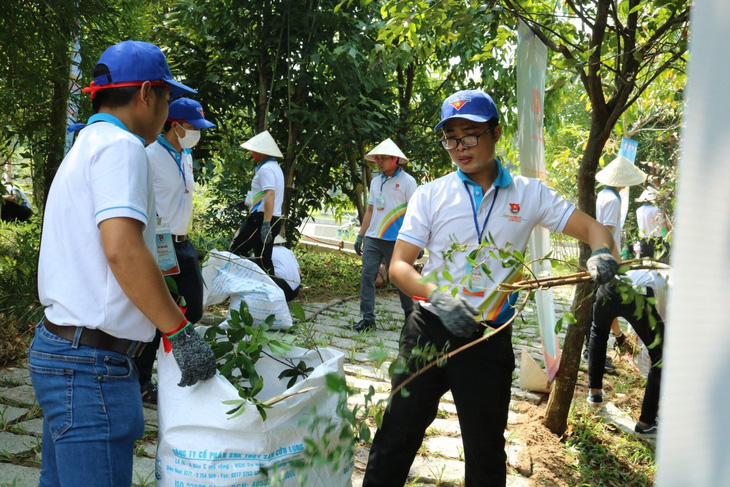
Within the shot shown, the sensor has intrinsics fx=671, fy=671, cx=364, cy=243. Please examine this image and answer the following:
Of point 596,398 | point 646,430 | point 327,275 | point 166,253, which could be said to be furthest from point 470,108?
point 327,275

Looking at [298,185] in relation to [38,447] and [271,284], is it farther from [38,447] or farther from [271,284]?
[38,447]

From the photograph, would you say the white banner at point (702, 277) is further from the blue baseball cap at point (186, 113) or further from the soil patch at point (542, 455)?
the blue baseball cap at point (186, 113)

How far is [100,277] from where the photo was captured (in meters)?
1.81

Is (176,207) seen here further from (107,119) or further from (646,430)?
(646,430)

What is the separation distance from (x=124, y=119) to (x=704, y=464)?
5.95ft

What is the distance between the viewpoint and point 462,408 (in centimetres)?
259

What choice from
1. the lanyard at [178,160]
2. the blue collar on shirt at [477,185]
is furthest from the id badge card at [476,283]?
the lanyard at [178,160]

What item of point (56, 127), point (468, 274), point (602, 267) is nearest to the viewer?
point (602, 267)

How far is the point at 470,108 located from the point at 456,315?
0.97m

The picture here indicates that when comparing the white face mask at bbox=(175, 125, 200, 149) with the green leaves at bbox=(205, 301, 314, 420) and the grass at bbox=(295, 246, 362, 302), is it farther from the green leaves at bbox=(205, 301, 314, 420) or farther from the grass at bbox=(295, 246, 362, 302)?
the grass at bbox=(295, 246, 362, 302)

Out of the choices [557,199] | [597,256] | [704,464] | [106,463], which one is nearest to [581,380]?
[557,199]

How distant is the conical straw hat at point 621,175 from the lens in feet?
19.3

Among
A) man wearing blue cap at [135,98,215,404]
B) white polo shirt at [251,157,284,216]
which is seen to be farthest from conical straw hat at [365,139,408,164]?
man wearing blue cap at [135,98,215,404]

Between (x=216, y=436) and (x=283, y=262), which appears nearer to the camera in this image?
(x=216, y=436)
